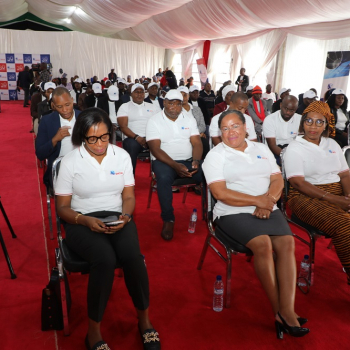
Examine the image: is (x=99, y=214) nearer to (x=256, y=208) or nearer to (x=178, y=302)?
(x=178, y=302)

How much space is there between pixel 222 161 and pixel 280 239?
0.63 m

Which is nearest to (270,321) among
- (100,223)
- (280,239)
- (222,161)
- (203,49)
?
(280,239)

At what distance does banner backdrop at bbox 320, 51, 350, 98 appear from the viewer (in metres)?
8.75

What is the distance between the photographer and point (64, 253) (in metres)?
2.03

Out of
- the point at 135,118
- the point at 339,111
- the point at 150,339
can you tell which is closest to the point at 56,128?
the point at 150,339

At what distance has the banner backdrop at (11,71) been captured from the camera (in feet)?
50.7

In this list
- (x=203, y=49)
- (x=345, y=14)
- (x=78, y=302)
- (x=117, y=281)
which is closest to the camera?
(x=78, y=302)

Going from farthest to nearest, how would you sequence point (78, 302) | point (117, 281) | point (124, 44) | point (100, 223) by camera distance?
point (124, 44)
point (117, 281)
point (78, 302)
point (100, 223)

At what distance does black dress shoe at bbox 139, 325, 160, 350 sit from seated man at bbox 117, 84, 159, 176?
2866 millimetres

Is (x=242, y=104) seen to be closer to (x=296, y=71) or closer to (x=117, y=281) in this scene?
(x=117, y=281)

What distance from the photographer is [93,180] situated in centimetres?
214

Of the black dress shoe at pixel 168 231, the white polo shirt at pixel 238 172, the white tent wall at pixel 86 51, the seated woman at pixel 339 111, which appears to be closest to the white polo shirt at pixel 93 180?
the white polo shirt at pixel 238 172

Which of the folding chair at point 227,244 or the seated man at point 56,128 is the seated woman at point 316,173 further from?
the seated man at point 56,128

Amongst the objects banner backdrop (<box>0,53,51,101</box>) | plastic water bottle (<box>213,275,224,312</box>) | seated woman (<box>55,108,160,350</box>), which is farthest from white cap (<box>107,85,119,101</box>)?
banner backdrop (<box>0,53,51,101</box>)
